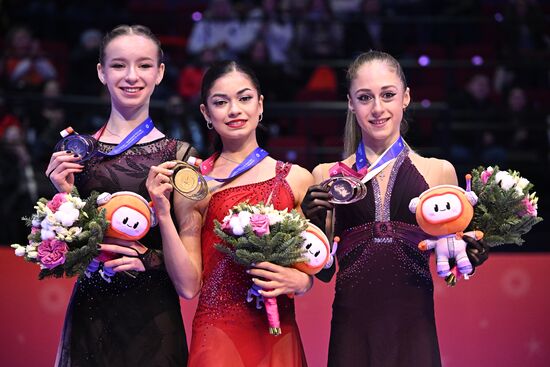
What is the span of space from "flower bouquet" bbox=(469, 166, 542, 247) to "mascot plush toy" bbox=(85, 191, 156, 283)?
1.15 m

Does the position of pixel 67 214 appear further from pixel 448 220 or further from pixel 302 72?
pixel 302 72

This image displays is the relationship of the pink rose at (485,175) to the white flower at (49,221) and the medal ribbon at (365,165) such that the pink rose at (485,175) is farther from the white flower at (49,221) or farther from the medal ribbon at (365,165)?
the white flower at (49,221)

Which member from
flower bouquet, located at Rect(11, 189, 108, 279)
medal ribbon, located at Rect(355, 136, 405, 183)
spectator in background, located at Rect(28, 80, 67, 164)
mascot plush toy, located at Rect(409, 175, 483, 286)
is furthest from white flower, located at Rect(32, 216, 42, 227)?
spectator in background, located at Rect(28, 80, 67, 164)

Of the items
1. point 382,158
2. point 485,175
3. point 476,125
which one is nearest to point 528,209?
point 485,175

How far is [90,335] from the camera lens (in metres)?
3.32

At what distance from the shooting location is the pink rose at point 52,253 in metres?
3.09

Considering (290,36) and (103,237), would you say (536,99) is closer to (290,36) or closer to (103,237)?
(290,36)

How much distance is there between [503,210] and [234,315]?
3.35ft

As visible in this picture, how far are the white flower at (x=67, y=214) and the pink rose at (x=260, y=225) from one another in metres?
0.61

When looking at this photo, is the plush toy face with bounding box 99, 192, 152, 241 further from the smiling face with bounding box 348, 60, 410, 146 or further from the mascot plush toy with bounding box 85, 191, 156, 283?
the smiling face with bounding box 348, 60, 410, 146

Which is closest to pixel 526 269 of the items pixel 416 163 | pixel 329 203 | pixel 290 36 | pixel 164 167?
pixel 416 163

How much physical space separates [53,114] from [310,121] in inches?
74.3

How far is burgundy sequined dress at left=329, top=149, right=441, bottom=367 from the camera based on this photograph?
3.24m

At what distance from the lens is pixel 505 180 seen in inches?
126
